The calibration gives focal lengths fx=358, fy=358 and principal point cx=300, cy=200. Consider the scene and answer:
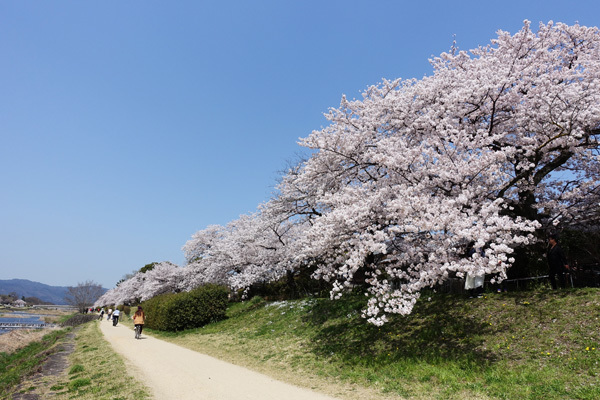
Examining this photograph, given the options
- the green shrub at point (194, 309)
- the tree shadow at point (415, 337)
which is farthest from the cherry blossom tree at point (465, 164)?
the green shrub at point (194, 309)

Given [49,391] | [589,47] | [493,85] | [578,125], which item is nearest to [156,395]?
[49,391]

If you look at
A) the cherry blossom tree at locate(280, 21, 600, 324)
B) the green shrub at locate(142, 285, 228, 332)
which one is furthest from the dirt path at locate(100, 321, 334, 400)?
the green shrub at locate(142, 285, 228, 332)

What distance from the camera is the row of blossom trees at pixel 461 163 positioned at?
8469mm

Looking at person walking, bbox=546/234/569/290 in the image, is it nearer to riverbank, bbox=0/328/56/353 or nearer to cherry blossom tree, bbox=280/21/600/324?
cherry blossom tree, bbox=280/21/600/324

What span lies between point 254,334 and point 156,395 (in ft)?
25.2

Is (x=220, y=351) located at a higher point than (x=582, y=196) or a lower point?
lower

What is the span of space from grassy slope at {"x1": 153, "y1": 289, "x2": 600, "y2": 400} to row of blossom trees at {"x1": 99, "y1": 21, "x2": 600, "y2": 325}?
3.32 feet

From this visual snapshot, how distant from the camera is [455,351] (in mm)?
8180

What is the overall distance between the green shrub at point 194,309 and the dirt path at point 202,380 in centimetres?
769

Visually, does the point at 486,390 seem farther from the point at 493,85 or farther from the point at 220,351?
the point at 220,351

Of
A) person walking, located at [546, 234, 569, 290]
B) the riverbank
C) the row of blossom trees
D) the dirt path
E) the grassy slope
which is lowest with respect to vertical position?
the riverbank

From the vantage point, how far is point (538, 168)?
1127 cm

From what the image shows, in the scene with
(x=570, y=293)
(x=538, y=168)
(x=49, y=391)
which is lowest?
(x=49, y=391)

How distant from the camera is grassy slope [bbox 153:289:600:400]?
6453 millimetres
